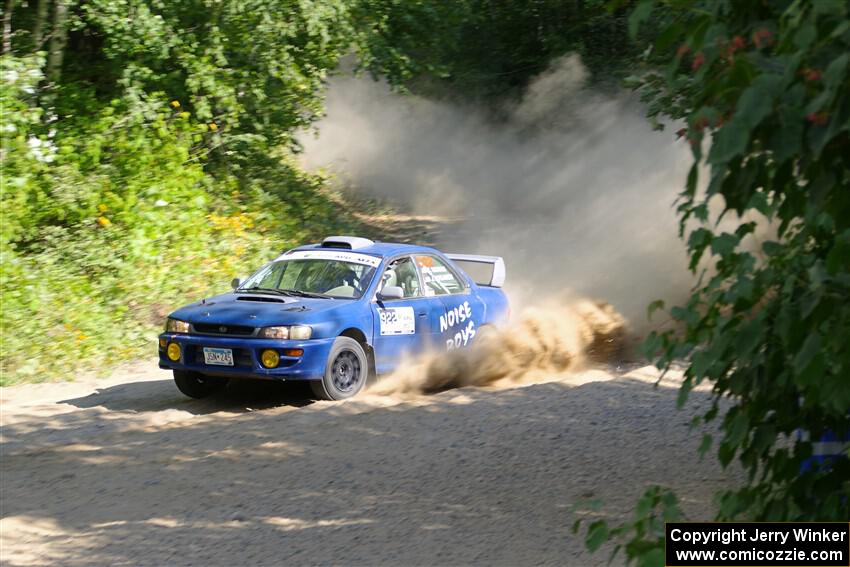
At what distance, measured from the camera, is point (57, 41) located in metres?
16.8

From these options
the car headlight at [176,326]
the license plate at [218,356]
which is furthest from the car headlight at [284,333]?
the car headlight at [176,326]

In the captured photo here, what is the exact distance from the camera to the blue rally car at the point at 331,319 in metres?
9.66

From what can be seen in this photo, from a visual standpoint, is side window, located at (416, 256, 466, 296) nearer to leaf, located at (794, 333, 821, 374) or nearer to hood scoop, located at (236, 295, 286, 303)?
hood scoop, located at (236, 295, 286, 303)

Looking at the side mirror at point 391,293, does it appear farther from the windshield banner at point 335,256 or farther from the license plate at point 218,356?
the license plate at point 218,356

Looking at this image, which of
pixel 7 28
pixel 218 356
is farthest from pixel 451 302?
pixel 7 28

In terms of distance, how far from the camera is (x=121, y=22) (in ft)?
52.7

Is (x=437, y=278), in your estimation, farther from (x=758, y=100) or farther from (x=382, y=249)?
(x=758, y=100)

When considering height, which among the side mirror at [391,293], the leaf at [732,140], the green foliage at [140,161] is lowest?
the side mirror at [391,293]

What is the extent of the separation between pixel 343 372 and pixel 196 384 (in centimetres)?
151

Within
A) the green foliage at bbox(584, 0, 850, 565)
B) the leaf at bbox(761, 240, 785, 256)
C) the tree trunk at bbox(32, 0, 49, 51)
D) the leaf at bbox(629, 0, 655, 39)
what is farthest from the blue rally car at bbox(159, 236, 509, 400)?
the tree trunk at bbox(32, 0, 49, 51)

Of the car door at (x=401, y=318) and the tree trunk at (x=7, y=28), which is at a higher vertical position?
the tree trunk at (x=7, y=28)

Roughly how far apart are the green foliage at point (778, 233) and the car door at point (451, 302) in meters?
7.14

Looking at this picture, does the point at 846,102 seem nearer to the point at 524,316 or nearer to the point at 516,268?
the point at 524,316

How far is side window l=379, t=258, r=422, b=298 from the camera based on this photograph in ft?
35.8
